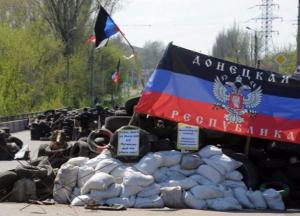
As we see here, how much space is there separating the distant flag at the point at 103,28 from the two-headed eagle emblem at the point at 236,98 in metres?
6.82

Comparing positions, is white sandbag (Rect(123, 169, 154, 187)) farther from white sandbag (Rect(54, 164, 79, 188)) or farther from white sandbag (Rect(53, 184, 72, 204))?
white sandbag (Rect(53, 184, 72, 204))

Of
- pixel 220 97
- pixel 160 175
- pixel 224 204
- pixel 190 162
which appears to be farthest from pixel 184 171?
pixel 220 97

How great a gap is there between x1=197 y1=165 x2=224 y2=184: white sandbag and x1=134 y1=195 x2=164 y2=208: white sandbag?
978mm

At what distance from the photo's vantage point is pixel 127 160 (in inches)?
453

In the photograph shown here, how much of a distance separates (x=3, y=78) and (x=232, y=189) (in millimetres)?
42229

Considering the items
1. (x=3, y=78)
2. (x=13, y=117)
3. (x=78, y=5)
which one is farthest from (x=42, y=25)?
(x=13, y=117)

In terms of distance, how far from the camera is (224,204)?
421 inches

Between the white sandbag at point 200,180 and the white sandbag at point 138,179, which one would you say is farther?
the white sandbag at point 200,180

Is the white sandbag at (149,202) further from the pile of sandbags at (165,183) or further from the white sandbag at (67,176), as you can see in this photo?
the white sandbag at (67,176)

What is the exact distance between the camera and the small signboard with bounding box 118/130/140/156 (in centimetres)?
1154

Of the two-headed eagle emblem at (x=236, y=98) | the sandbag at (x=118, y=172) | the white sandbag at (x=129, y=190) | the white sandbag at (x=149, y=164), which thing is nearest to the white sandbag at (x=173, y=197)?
the white sandbag at (x=129, y=190)

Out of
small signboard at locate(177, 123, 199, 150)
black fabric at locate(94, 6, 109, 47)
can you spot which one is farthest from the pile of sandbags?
black fabric at locate(94, 6, 109, 47)

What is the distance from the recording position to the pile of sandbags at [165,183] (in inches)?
417

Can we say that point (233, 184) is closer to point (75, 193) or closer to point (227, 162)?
point (227, 162)
